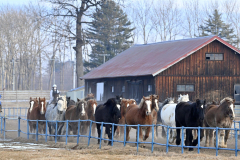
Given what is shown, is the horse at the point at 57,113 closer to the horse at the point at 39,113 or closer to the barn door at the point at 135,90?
the horse at the point at 39,113

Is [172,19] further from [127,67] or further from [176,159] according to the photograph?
[176,159]

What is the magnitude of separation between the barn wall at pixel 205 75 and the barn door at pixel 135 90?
7.14 feet

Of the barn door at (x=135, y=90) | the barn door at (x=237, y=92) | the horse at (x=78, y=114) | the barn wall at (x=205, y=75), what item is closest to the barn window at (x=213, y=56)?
the barn wall at (x=205, y=75)

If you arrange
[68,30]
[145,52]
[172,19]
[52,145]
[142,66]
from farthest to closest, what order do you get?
[172,19] → [68,30] → [145,52] → [142,66] → [52,145]

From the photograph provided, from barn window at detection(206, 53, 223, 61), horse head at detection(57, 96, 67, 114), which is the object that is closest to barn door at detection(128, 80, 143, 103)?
barn window at detection(206, 53, 223, 61)

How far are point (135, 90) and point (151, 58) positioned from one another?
11.1ft

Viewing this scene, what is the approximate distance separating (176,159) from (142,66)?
79.4 feet

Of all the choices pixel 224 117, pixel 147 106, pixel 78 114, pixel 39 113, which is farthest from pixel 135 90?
pixel 224 117

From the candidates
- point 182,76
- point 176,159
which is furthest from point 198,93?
point 176,159

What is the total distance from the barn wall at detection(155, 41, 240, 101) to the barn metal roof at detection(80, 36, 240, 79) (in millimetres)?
625

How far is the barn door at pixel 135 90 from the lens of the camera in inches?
1401

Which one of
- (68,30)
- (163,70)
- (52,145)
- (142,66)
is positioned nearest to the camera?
(52,145)

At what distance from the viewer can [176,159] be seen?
12406 mm

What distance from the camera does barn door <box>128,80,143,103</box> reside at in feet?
117
